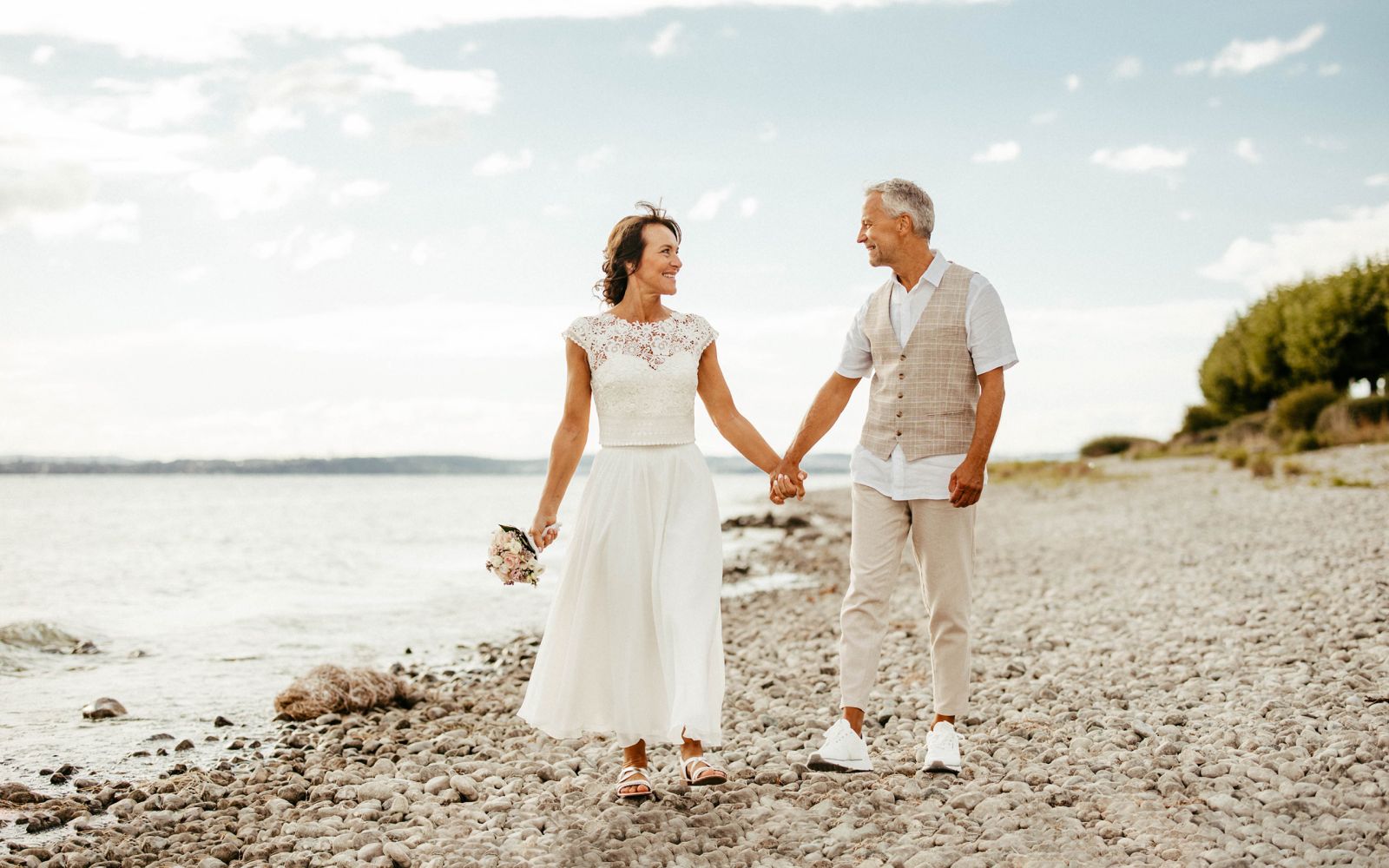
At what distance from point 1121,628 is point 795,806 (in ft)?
17.3

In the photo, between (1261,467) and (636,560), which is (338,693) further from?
(1261,467)

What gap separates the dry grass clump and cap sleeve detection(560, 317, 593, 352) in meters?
4.12

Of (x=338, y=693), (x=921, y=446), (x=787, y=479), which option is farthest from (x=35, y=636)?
(x=921, y=446)

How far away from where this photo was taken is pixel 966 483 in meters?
4.71

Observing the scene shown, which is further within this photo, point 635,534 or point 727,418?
point 727,418

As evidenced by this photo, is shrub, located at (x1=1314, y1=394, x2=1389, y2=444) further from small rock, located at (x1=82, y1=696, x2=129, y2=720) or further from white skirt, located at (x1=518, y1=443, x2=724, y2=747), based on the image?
small rock, located at (x1=82, y1=696, x2=129, y2=720)

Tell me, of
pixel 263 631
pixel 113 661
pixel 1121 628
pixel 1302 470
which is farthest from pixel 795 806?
pixel 1302 470

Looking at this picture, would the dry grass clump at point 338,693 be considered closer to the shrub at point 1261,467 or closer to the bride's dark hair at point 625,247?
the bride's dark hair at point 625,247

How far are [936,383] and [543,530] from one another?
193 cm

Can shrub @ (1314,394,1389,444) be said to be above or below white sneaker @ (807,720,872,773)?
above

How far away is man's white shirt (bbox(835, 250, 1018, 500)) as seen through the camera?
4777 mm

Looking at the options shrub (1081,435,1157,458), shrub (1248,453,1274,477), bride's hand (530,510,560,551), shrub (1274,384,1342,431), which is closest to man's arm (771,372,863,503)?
bride's hand (530,510,560,551)

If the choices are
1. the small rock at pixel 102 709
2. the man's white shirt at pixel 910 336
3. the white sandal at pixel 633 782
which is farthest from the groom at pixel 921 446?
the small rock at pixel 102 709

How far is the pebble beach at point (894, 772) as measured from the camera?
423 cm
